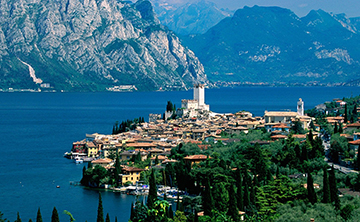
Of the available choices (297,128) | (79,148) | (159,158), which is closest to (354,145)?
(297,128)

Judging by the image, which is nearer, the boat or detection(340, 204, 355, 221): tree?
detection(340, 204, 355, 221): tree

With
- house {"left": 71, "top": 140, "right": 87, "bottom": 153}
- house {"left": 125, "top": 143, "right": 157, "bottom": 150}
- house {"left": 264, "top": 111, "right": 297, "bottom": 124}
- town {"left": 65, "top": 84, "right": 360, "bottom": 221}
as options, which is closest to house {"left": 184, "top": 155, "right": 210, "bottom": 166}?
town {"left": 65, "top": 84, "right": 360, "bottom": 221}

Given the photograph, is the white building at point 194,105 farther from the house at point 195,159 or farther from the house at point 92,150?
the house at point 195,159

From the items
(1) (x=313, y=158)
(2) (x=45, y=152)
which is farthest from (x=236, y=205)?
(2) (x=45, y=152)

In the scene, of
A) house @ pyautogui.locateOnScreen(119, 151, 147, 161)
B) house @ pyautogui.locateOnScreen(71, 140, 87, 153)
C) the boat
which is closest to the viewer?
house @ pyautogui.locateOnScreen(119, 151, 147, 161)

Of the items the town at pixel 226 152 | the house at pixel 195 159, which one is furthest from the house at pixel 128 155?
the house at pixel 195 159

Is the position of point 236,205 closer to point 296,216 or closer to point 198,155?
point 296,216

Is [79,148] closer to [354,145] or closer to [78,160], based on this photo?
[78,160]

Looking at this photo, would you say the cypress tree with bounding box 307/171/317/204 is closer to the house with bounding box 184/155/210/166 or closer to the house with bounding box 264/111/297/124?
the house with bounding box 184/155/210/166
